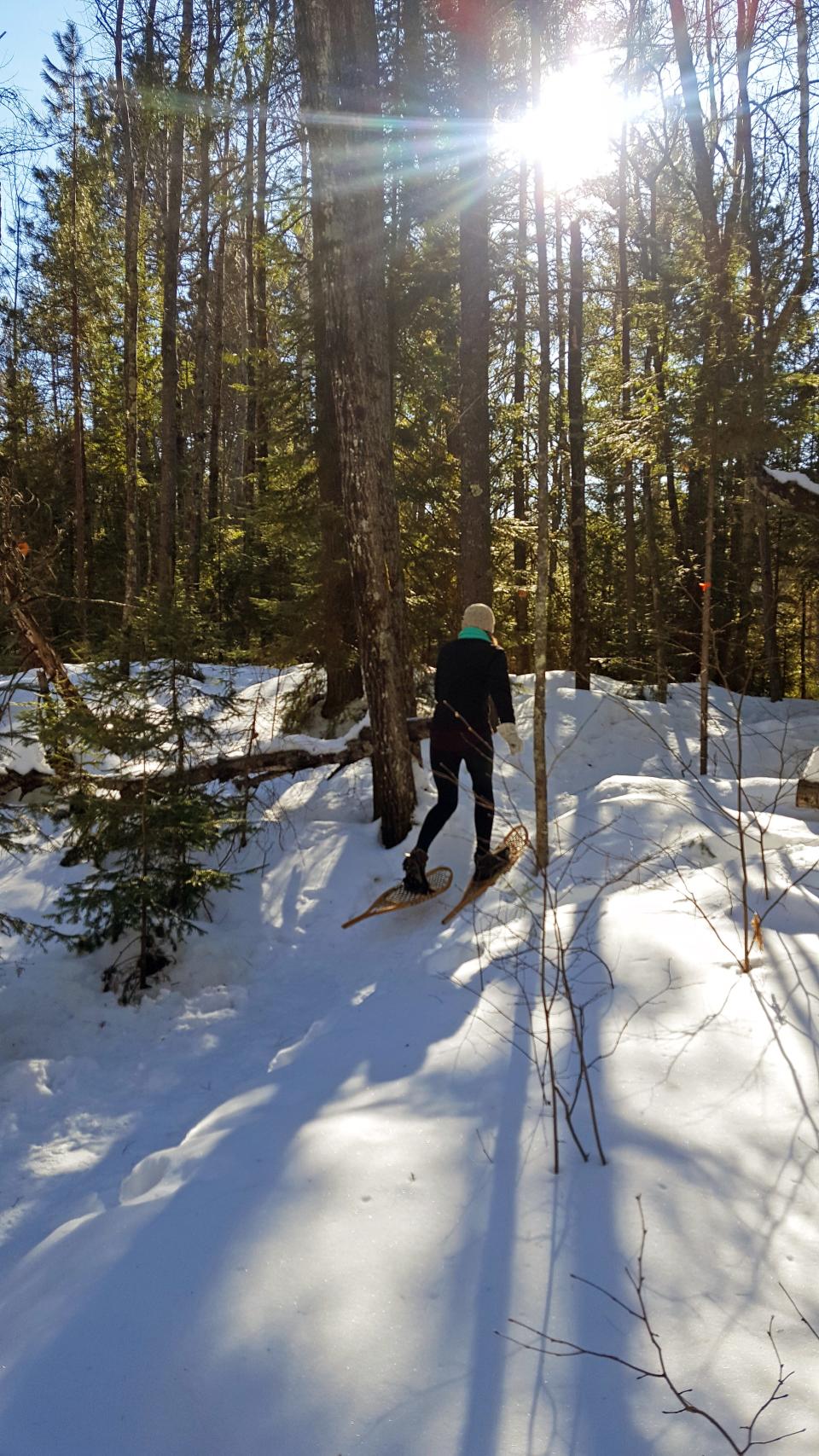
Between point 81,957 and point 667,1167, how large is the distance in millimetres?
4150

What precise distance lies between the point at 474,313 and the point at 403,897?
21.5ft

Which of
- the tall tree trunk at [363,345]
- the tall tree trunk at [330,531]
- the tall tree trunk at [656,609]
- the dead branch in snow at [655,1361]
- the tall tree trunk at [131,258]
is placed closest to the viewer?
the dead branch in snow at [655,1361]

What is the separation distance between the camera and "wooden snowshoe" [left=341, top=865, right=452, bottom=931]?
5.59m

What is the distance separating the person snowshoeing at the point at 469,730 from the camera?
18.6 ft

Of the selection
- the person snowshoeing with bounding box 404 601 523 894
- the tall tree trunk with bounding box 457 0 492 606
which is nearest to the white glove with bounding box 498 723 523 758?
the person snowshoeing with bounding box 404 601 523 894

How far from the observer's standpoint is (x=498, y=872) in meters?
5.73

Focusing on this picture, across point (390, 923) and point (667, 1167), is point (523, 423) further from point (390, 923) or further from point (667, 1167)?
point (667, 1167)

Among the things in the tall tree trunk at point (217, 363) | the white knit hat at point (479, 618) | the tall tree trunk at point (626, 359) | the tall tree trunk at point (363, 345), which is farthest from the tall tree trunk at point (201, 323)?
the tall tree trunk at point (626, 359)

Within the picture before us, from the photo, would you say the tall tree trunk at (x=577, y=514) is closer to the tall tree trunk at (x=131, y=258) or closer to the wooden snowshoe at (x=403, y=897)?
the tall tree trunk at (x=131, y=258)

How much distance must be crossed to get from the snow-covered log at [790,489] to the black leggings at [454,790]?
6129 mm

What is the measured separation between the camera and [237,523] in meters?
19.0

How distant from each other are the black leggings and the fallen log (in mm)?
1601

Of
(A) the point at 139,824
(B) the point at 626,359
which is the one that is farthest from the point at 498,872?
(B) the point at 626,359

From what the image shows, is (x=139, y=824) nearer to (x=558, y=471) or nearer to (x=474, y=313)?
(x=474, y=313)
